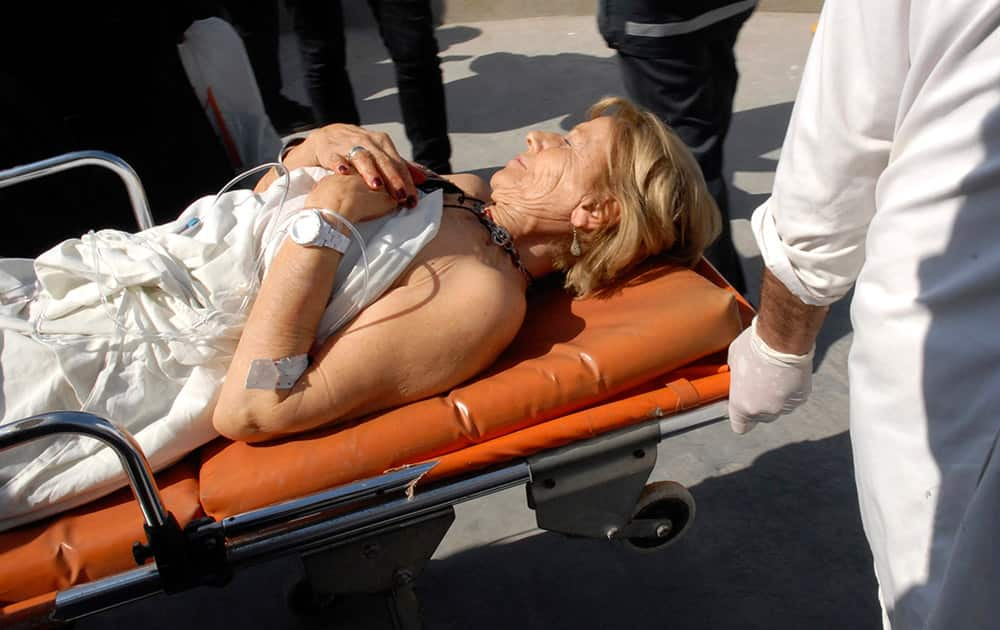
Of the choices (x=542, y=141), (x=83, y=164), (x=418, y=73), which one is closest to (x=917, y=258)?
(x=542, y=141)

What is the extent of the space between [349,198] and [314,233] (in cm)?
17

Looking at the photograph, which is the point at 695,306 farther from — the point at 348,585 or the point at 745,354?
the point at 348,585

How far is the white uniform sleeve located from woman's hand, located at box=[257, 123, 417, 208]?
3.30 feet

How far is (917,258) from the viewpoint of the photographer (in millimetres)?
1043

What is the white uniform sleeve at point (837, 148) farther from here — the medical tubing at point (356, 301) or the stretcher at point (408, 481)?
the medical tubing at point (356, 301)

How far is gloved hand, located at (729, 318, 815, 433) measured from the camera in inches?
64.8

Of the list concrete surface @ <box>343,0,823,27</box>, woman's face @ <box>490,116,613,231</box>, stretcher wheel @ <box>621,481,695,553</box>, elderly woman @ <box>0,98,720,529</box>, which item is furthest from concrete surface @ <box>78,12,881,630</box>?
concrete surface @ <box>343,0,823,27</box>

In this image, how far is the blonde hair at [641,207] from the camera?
Result: 7.26ft

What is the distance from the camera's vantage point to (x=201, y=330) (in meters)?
1.97

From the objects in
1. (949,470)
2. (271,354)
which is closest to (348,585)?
(271,354)

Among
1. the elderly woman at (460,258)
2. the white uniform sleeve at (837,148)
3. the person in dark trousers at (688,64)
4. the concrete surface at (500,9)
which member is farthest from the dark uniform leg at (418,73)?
the concrete surface at (500,9)

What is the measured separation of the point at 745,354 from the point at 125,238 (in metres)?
1.50

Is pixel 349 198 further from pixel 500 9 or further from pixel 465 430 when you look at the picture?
pixel 500 9

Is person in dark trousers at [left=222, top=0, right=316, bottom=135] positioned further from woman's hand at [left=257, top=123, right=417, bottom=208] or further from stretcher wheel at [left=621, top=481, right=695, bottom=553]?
stretcher wheel at [left=621, top=481, right=695, bottom=553]
